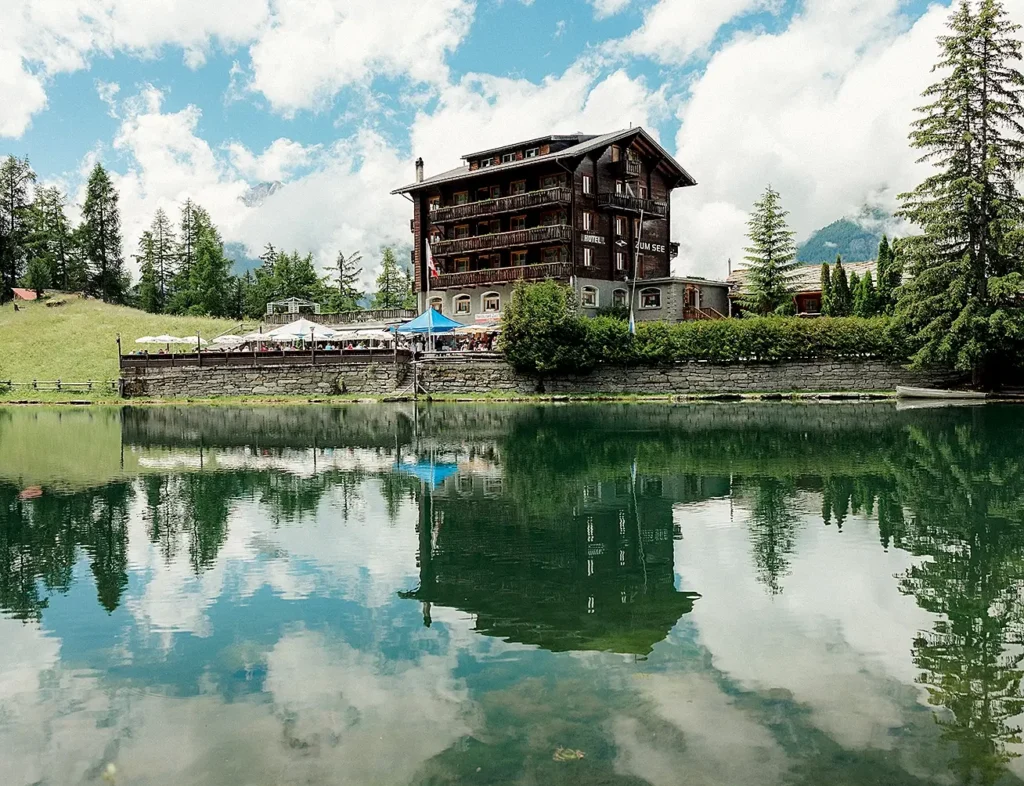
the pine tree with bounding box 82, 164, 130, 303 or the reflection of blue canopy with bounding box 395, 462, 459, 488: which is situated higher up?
the pine tree with bounding box 82, 164, 130, 303

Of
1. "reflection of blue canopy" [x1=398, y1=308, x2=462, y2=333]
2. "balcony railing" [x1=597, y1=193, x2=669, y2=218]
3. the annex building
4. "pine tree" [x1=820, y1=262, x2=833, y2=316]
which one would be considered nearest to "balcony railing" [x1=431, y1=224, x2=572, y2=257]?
the annex building

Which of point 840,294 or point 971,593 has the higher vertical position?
point 840,294

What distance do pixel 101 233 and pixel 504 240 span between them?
198 ft

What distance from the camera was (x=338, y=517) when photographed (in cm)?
1741

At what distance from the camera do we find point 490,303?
2493 inches

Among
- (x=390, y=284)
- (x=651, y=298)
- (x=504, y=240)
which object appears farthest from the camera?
(x=390, y=284)

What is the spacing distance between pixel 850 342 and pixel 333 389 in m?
31.2

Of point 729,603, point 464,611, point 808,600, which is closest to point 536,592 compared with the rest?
point 464,611

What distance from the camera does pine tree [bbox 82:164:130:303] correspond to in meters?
98.9

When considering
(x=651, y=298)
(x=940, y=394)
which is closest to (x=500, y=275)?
(x=651, y=298)

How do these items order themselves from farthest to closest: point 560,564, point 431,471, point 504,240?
point 504,240, point 431,471, point 560,564

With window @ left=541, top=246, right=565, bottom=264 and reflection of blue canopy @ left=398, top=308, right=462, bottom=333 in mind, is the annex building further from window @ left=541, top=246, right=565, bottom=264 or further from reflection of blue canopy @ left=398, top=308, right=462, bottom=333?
reflection of blue canopy @ left=398, top=308, right=462, bottom=333

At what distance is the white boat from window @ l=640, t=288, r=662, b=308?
732 inches

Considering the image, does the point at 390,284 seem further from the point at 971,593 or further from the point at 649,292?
the point at 971,593
